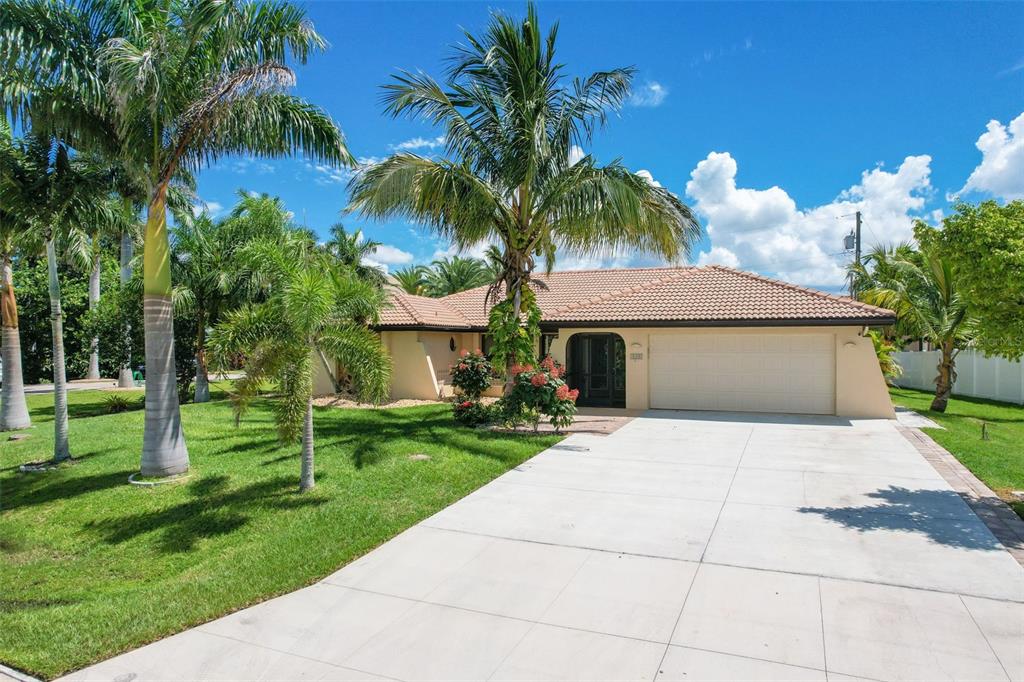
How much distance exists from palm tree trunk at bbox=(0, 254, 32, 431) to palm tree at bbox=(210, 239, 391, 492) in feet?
27.6

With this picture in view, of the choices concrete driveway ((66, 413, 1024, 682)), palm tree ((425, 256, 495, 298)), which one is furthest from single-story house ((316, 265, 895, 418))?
palm tree ((425, 256, 495, 298))

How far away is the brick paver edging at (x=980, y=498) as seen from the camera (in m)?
6.21

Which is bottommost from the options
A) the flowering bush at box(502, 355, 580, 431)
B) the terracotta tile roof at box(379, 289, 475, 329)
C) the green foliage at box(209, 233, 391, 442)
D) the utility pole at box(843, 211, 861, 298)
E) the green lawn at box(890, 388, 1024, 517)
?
the green lawn at box(890, 388, 1024, 517)

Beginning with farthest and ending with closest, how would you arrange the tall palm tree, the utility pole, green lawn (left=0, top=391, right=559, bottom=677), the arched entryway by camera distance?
1. the utility pole
2. the arched entryway
3. the tall palm tree
4. green lawn (left=0, top=391, right=559, bottom=677)

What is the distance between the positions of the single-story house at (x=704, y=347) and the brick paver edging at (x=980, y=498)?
403cm

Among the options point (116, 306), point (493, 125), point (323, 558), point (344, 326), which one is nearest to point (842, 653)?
point (323, 558)

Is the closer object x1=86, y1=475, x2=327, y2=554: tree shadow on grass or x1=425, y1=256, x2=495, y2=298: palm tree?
x1=86, y1=475, x2=327, y2=554: tree shadow on grass

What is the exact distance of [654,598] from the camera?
16.4 ft

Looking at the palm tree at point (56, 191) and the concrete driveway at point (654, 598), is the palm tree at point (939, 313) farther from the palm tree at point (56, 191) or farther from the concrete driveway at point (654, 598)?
the palm tree at point (56, 191)

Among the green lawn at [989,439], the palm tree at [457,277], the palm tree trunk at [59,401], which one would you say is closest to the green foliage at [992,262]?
the green lawn at [989,439]

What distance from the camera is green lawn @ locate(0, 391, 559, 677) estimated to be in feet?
16.0

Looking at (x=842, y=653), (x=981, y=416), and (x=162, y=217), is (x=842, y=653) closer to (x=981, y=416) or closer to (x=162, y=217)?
(x=162, y=217)

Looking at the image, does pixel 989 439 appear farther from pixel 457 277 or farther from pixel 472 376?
pixel 457 277

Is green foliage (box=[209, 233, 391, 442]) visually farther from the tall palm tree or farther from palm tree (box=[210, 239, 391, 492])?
the tall palm tree
